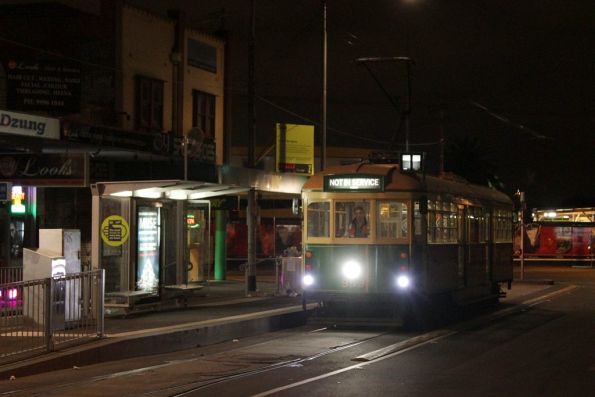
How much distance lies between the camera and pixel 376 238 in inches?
709

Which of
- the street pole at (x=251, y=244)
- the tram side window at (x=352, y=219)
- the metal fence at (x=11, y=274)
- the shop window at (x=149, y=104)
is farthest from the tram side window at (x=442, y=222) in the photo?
the shop window at (x=149, y=104)

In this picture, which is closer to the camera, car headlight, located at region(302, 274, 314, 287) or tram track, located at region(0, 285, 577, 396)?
tram track, located at region(0, 285, 577, 396)

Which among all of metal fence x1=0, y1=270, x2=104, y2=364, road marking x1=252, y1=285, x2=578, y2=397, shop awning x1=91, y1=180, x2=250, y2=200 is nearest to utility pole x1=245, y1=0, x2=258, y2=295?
shop awning x1=91, y1=180, x2=250, y2=200

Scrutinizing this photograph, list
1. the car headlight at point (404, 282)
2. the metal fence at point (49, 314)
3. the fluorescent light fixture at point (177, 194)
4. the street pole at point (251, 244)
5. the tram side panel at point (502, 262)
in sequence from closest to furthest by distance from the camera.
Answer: the metal fence at point (49, 314) < the car headlight at point (404, 282) < the fluorescent light fixture at point (177, 194) < the tram side panel at point (502, 262) < the street pole at point (251, 244)

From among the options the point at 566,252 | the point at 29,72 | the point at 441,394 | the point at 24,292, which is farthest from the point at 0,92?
the point at 566,252

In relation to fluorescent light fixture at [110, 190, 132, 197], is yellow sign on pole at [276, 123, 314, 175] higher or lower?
higher

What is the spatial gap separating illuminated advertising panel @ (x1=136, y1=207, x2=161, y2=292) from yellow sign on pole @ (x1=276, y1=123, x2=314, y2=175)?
14869 mm

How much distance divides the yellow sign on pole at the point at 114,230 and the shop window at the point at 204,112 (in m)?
13.0

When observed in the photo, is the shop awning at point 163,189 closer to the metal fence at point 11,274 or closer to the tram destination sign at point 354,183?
the metal fence at point 11,274

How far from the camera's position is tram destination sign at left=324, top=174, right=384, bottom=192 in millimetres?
18094

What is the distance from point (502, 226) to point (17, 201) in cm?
1315

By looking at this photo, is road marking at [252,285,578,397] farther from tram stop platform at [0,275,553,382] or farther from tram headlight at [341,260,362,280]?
tram stop platform at [0,275,553,382]

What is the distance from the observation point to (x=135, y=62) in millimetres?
28266

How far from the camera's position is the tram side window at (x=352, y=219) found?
1817 cm
